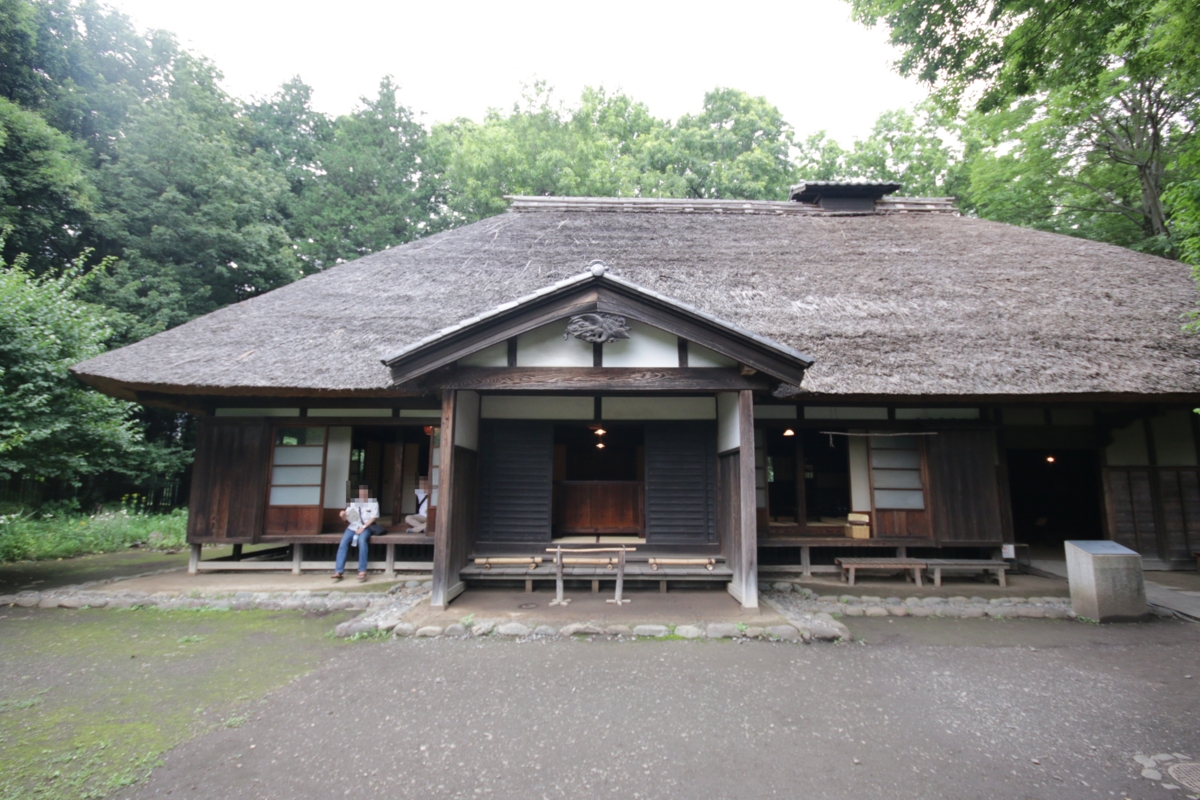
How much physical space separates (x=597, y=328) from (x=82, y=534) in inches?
468

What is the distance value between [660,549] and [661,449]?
1369mm

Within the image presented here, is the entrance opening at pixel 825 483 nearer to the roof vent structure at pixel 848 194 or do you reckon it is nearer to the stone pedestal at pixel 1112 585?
the stone pedestal at pixel 1112 585

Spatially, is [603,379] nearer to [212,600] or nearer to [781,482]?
[212,600]

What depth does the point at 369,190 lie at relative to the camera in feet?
71.4

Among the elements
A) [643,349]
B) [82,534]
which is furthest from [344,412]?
[82,534]

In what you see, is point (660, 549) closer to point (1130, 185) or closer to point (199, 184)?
point (1130, 185)

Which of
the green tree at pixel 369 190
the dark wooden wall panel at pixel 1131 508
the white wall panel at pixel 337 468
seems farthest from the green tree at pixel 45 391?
the dark wooden wall panel at pixel 1131 508

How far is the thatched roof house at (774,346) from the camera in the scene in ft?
19.5

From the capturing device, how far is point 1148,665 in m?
4.66

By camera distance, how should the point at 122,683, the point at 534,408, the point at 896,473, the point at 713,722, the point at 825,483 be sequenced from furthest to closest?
the point at 825,483
the point at 896,473
the point at 534,408
the point at 122,683
the point at 713,722

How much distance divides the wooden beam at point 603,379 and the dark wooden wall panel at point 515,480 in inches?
64.6

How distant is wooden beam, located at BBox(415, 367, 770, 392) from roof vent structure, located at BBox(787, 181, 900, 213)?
27.1 feet

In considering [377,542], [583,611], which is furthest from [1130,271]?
[377,542]

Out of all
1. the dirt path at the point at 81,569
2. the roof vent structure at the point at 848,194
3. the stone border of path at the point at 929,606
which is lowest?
the dirt path at the point at 81,569
